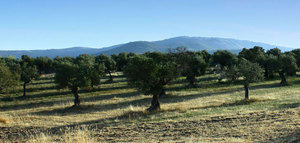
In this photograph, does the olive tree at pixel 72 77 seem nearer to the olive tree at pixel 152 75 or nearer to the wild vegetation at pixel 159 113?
the wild vegetation at pixel 159 113

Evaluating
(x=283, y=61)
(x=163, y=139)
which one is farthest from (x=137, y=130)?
(x=283, y=61)

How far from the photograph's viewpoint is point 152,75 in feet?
95.3

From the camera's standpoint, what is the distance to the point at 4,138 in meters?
17.7

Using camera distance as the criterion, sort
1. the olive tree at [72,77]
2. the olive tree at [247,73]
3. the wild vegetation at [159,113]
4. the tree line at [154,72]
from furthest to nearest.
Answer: the olive tree at [72,77] < the olive tree at [247,73] < the tree line at [154,72] < the wild vegetation at [159,113]

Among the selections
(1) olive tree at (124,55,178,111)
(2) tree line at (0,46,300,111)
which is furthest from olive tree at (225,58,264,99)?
(1) olive tree at (124,55,178,111)

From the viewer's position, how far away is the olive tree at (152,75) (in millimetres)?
29469

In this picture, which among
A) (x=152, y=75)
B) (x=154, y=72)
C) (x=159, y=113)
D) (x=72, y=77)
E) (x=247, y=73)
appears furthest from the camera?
(x=72, y=77)

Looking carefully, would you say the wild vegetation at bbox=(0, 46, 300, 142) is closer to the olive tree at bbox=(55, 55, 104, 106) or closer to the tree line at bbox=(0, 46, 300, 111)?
the olive tree at bbox=(55, 55, 104, 106)

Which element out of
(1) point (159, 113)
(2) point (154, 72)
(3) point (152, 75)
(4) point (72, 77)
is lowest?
(1) point (159, 113)

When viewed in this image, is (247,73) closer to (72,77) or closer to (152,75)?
(152,75)

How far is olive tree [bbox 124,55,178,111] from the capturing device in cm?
2947

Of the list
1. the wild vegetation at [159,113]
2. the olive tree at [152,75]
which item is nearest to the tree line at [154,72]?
the olive tree at [152,75]

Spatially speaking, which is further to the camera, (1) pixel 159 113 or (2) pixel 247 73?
(2) pixel 247 73

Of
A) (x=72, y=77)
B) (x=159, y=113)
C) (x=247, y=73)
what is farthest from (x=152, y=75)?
(x=72, y=77)
